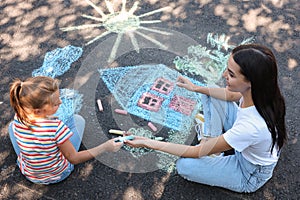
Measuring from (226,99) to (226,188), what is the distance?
0.69m

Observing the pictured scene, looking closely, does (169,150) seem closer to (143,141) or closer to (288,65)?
(143,141)

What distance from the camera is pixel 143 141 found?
8.06ft

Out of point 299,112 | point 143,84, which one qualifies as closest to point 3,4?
point 143,84

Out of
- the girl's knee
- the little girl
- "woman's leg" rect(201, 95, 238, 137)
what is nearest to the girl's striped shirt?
the little girl

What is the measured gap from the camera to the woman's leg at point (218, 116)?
2.69 m

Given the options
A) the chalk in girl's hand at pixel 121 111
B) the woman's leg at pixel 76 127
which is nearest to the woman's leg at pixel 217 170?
the chalk in girl's hand at pixel 121 111

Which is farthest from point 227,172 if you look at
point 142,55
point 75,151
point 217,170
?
point 142,55

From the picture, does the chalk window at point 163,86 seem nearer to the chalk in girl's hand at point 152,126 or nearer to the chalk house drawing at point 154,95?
the chalk house drawing at point 154,95

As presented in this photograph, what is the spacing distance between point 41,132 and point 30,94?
0.27 m

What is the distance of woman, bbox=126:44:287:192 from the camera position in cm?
204

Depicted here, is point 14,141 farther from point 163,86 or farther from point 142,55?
point 142,55

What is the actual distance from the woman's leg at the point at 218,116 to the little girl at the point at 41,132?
2.49 ft

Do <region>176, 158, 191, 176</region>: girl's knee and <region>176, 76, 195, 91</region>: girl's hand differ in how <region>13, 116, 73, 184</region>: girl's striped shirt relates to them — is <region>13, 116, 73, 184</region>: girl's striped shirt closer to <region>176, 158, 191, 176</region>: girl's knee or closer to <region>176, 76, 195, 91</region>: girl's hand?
<region>176, 158, 191, 176</region>: girl's knee

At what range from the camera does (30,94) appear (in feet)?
6.56
